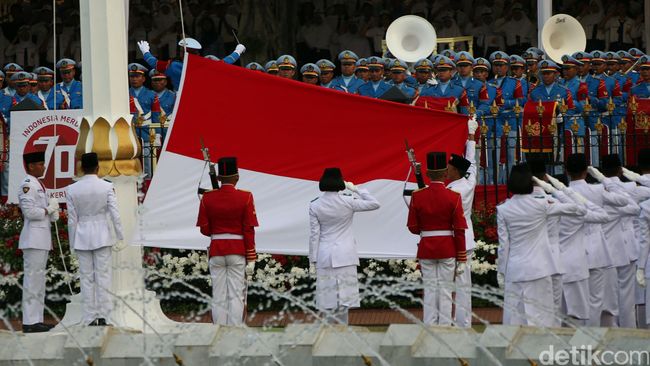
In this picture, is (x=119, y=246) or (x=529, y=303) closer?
(x=529, y=303)

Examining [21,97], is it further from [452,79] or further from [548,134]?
[548,134]

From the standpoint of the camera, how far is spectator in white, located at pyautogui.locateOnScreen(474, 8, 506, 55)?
92.4 ft

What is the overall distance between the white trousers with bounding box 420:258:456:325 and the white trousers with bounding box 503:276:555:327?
76cm

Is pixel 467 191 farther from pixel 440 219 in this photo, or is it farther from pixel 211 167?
pixel 211 167

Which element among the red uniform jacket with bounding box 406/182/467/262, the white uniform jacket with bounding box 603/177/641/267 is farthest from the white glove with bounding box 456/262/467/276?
the white uniform jacket with bounding box 603/177/641/267

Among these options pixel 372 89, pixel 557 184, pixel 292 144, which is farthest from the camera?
pixel 372 89

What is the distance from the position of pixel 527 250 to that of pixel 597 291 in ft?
4.76

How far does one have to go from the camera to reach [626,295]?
15180mm

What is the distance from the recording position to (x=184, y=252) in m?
17.7

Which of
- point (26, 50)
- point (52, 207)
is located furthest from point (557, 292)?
point (26, 50)

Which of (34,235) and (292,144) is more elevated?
(292,144)

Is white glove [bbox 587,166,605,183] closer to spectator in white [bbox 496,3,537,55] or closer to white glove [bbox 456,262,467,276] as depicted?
white glove [bbox 456,262,467,276]

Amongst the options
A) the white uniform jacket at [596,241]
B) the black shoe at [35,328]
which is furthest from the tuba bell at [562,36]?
the black shoe at [35,328]

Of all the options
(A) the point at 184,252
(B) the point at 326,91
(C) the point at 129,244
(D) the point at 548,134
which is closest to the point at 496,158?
(D) the point at 548,134
